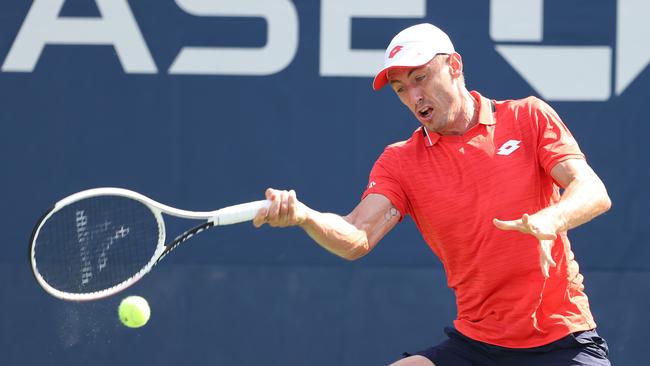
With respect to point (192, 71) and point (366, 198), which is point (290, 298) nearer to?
point (192, 71)

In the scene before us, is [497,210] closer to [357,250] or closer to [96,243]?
[357,250]

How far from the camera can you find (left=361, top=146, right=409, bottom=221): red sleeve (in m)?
3.64

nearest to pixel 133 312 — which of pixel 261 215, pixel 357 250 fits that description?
pixel 357 250

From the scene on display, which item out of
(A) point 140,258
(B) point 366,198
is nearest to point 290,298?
(A) point 140,258

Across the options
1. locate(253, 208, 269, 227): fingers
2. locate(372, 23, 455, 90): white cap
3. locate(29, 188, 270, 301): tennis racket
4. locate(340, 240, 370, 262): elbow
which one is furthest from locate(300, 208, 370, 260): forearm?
locate(29, 188, 270, 301): tennis racket

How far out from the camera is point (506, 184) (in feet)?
11.5

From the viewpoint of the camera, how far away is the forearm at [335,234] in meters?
3.34

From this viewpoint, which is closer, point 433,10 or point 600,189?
point 600,189

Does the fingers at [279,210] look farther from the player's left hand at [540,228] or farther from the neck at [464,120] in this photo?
the neck at [464,120]

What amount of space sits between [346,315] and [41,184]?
1427mm

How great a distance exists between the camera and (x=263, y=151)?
194 inches

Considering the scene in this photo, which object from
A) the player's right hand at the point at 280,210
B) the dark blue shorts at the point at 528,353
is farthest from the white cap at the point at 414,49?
the dark blue shorts at the point at 528,353

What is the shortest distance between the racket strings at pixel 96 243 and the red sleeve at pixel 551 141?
5.58 feet

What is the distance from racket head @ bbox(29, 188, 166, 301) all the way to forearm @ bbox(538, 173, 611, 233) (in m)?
1.76
